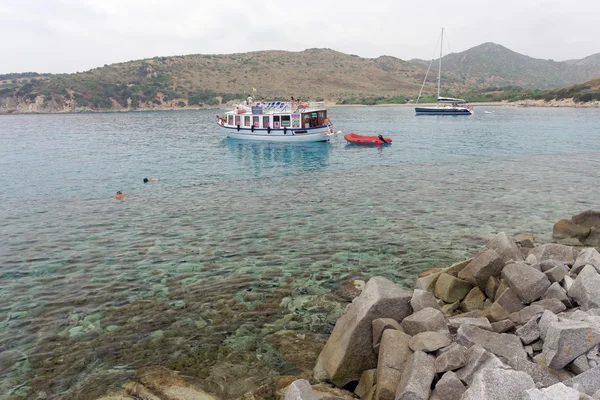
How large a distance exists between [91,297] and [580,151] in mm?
44505

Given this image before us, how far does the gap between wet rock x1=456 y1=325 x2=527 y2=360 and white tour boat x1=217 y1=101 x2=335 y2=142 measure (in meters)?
44.1

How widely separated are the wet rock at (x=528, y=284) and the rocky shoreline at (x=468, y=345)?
0.02 meters

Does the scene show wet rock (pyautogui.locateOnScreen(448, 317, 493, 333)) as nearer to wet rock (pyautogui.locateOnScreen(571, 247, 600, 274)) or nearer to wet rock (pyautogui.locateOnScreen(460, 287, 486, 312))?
wet rock (pyautogui.locateOnScreen(460, 287, 486, 312))

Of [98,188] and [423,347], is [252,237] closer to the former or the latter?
[423,347]

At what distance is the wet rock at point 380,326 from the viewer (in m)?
7.80

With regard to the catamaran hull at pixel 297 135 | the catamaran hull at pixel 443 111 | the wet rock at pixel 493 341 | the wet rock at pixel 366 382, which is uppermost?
the catamaran hull at pixel 443 111

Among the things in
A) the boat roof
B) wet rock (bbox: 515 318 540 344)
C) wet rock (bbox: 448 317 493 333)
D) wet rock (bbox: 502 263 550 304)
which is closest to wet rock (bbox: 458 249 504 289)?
wet rock (bbox: 502 263 550 304)

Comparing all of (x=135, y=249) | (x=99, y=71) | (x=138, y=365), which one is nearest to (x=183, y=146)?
(x=135, y=249)

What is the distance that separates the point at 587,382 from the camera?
5.96 metres

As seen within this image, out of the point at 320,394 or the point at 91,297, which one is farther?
the point at 91,297

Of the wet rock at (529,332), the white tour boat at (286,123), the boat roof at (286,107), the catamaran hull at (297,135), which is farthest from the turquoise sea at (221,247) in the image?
the boat roof at (286,107)

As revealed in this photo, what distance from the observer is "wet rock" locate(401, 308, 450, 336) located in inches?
302

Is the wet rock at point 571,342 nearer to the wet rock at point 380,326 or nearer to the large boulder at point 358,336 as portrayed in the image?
the wet rock at point 380,326

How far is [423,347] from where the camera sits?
276 inches
